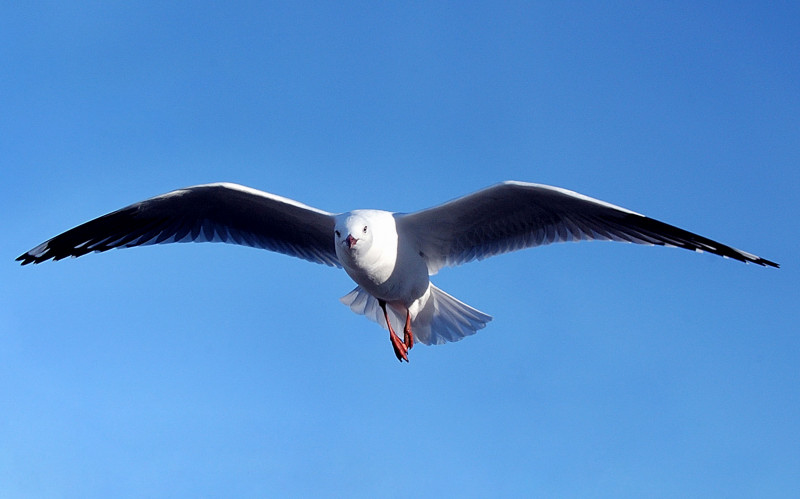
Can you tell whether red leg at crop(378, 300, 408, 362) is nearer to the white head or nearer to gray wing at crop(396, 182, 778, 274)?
gray wing at crop(396, 182, 778, 274)

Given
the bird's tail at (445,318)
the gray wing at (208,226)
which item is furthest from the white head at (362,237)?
the bird's tail at (445,318)

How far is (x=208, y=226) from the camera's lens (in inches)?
264

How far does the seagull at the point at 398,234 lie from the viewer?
18.9 ft

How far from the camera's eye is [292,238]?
6820mm

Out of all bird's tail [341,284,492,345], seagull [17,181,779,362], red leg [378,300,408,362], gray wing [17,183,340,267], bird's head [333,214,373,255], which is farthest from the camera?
bird's tail [341,284,492,345]

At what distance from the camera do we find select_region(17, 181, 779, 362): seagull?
5773 millimetres

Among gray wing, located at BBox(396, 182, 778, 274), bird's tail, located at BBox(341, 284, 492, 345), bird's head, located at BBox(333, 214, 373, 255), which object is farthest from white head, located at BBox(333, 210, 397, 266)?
bird's tail, located at BBox(341, 284, 492, 345)

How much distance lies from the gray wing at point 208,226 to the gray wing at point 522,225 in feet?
2.76

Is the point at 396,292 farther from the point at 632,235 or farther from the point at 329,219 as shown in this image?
the point at 632,235

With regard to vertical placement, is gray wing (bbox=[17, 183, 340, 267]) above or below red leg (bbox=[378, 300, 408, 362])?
above

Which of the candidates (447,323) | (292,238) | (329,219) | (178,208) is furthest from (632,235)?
(178,208)

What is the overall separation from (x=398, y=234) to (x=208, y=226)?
5.50 ft

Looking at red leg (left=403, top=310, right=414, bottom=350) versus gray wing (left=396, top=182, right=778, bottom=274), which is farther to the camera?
red leg (left=403, top=310, right=414, bottom=350)

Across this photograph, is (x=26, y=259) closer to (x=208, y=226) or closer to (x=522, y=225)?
(x=208, y=226)
